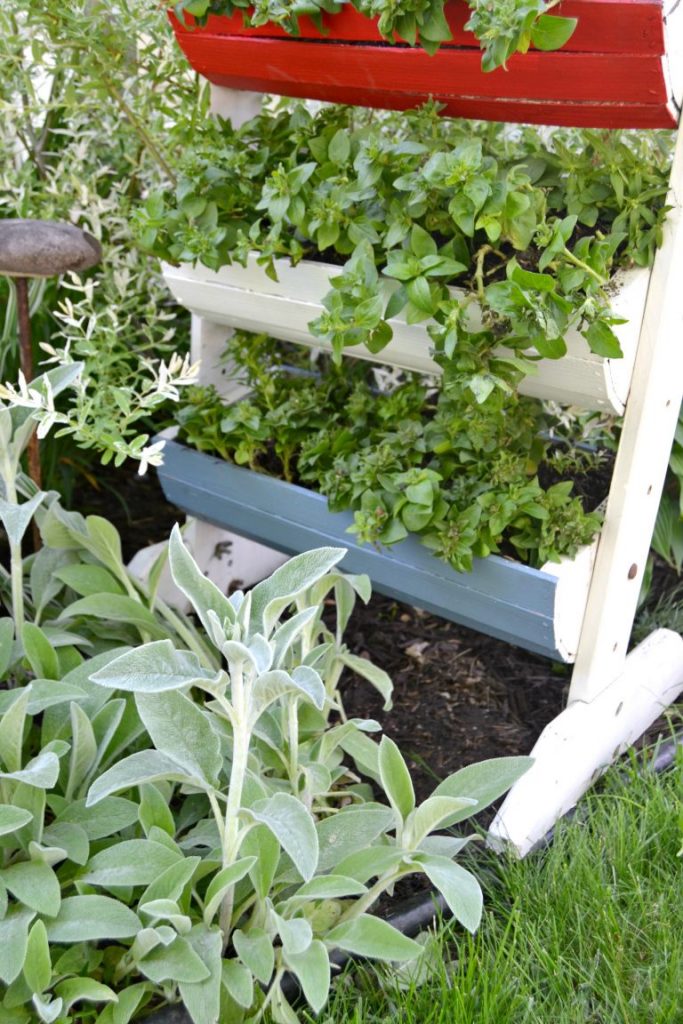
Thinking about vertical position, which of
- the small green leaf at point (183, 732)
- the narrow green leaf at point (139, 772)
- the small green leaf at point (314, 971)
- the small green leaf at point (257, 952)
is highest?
the small green leaf at point (183, 732)

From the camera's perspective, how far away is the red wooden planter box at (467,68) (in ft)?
3.99

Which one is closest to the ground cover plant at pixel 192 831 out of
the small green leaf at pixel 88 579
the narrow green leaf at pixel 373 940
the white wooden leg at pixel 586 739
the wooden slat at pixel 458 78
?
the narrow green leaf at pixel 373 940

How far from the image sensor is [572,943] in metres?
1.37

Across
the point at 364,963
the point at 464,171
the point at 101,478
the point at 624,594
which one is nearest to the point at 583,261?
the point at 464,171

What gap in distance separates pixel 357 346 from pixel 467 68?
47cm

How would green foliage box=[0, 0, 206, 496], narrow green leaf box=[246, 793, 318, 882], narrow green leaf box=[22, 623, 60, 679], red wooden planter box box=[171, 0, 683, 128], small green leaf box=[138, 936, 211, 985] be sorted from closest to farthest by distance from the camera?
narrow green leaf box=[246, 793, 318, 882], small green leaf box=[138, 936, 211, 985], red wooden planter box box=[171, 0, 683, 128], narrow green leaf box=[22, 623, 60, 679], green foliage box=[0, 0, 206, 496]

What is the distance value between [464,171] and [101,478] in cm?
155

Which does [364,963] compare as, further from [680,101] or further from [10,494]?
[680,101]

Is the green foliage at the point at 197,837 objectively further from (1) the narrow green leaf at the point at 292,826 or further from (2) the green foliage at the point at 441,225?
(2) the green foliage at the point at 441,225

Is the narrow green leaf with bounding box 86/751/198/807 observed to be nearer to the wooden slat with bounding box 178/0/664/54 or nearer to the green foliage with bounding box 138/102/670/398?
the green foliage with bounding box 138/102/670/398

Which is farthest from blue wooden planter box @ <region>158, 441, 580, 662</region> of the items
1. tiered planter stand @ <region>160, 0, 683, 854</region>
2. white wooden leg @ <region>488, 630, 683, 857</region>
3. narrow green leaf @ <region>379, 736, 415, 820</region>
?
narrow green leaf @ <region>379, 736, 415, 820</region>

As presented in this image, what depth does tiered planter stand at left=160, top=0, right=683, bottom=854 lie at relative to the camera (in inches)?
51.0

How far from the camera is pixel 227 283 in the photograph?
5.71 feet

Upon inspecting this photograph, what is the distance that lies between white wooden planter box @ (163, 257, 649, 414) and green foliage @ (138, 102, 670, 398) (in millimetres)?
39
